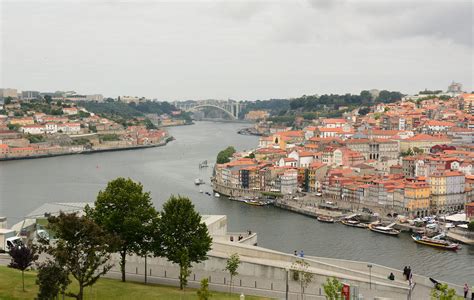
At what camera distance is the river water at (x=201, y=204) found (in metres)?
12.4

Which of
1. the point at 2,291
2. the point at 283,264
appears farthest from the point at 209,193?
the point at 2,291

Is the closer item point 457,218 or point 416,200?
point 457,218

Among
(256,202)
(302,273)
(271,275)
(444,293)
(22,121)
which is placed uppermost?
(444,293)

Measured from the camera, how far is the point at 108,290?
689cm

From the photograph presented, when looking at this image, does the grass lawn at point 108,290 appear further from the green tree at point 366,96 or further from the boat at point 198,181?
the green tree at point 366,96

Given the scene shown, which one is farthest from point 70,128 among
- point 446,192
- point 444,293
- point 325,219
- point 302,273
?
point 444,293

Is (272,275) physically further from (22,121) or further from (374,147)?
(22,121)

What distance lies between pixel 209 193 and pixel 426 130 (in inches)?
557

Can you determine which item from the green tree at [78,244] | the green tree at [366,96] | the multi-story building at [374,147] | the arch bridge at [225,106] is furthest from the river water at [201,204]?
the arch bridge at [225,106]

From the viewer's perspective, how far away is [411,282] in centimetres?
763

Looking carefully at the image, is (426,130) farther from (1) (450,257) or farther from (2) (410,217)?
(1) (450,257)

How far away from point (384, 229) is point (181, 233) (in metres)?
8.38

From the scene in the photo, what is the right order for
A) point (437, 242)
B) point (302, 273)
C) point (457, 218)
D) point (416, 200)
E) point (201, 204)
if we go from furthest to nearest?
point (201, 204) < point (416, 200) < point (457, 218) < point (437, 242) < point (302, 273)

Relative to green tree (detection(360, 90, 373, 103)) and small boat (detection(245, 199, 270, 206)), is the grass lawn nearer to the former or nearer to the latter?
small boat (detection(245, 199, 270, 206))
